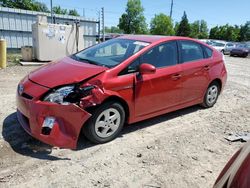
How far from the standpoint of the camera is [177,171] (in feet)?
10.6

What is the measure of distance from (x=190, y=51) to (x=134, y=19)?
6003cm

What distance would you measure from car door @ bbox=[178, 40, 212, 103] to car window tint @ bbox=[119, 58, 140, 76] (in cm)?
107

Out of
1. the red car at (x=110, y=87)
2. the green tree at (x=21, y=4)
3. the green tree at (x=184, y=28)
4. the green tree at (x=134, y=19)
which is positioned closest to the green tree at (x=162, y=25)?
the green tree at (x=184, y=28)

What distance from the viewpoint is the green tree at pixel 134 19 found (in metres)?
62.2

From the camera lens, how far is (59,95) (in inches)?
132

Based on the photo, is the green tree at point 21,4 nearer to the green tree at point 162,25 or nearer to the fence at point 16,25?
the green tree at point 162,25

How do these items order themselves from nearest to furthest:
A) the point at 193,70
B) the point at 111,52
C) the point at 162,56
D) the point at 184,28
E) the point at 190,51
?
the point at 162,56 < the point at 111,52 < the point at 193,70 < the point at 190,51 < the point at 184,28

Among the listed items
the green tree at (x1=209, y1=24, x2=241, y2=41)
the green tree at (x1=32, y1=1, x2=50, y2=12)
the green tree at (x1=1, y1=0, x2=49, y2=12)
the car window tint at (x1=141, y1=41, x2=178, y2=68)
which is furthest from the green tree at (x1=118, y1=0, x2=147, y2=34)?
the car window tint at (x1=141, y1=41, x2=178, y2=68)

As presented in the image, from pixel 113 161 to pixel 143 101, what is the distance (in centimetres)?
115

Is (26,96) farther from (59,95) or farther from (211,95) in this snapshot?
(211,95)

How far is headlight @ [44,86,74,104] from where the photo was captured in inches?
131

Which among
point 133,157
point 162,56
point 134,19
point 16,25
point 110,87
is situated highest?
point 134,19

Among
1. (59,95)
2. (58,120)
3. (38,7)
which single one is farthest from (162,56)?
(38,7)

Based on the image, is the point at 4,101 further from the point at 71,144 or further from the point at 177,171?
the point at 177,171
